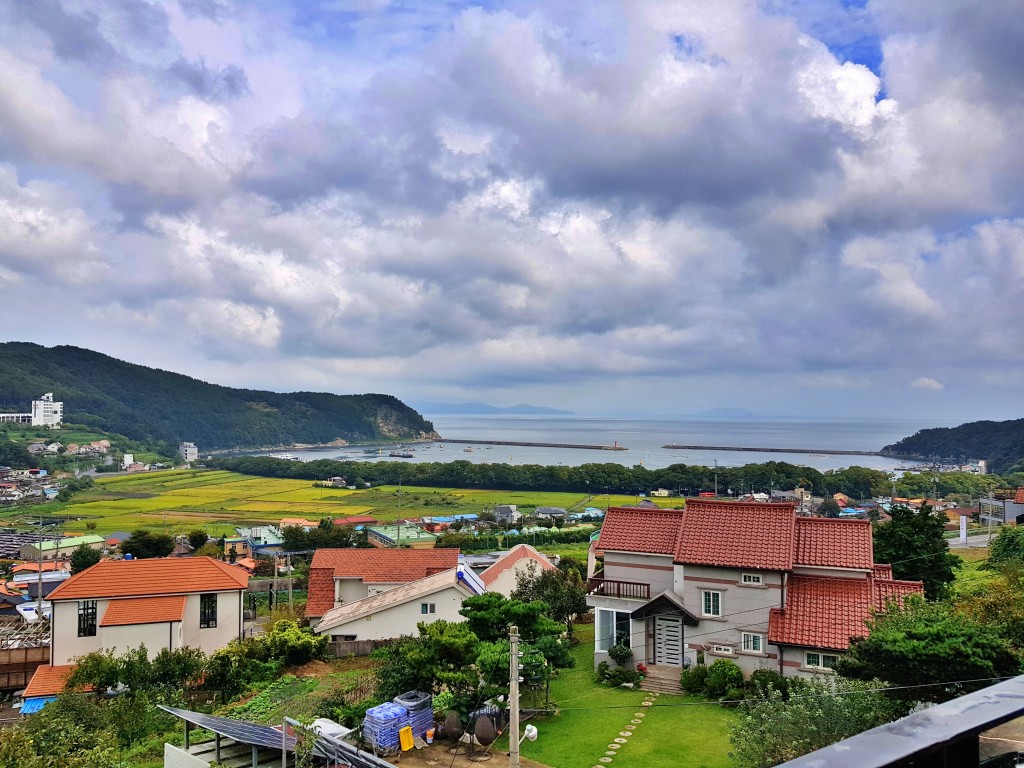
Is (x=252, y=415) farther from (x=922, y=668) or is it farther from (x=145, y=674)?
(x=922, y=668)

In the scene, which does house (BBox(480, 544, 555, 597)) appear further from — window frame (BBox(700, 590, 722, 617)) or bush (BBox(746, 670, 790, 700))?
bush (BBox(746, 670, 790, 700))

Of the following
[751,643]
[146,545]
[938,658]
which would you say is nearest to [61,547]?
[146,545]

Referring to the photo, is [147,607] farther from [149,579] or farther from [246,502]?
[246,502]

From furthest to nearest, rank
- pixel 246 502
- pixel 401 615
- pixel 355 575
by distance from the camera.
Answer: pixel 246 502 < pixel 355 575 < pixel 401 615

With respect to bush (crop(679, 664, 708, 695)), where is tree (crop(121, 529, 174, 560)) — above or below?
below

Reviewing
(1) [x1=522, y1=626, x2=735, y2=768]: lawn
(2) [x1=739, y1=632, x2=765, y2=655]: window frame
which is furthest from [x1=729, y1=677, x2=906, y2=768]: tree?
(2) [x1=739, y1=632, x2=765, y2=655]: window frame
